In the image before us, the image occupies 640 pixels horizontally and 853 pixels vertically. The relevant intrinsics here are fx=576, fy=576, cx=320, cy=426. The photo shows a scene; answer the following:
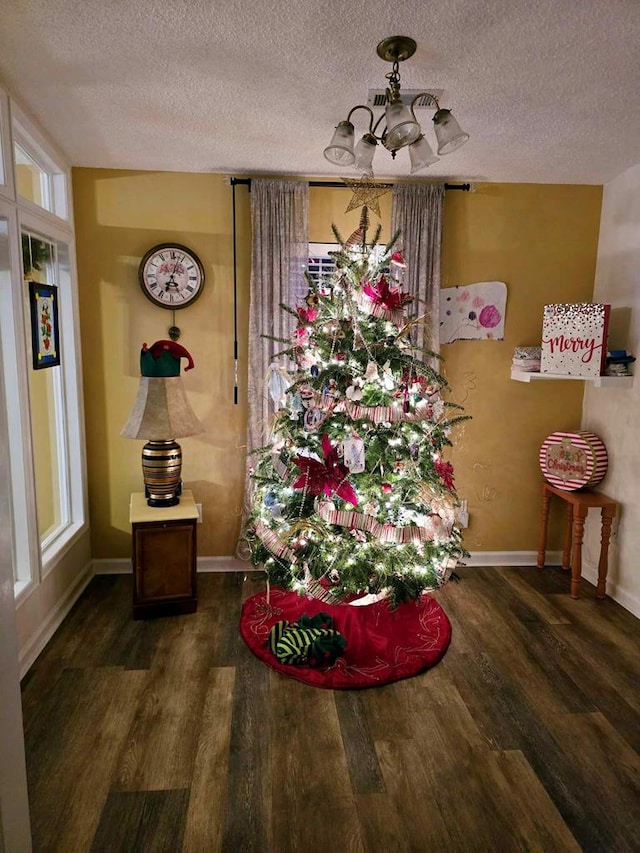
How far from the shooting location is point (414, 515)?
287 cm

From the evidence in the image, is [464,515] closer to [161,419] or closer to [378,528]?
[378,528]

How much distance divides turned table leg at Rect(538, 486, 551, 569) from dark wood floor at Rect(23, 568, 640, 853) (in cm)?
79

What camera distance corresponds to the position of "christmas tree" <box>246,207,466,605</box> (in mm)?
2793

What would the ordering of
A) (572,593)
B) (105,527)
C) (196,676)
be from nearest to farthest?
1. (196,676)
2. (572,593)
3. (105,527)

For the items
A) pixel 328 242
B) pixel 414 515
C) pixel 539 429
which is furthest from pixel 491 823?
pixel 328 242

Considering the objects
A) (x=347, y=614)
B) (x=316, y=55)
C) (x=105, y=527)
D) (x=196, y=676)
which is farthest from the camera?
(x=105, y=527)

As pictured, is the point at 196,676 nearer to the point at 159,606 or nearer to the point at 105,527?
the point at 159,606

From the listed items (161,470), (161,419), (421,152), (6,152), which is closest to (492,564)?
(161,470)

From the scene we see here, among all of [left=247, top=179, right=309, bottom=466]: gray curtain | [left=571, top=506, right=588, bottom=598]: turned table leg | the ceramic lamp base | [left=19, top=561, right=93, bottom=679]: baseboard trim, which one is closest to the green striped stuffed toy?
the ceramic lamp base

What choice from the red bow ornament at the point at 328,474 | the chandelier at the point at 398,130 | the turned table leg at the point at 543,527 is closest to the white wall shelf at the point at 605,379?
the turned table leg at the point at 543,527

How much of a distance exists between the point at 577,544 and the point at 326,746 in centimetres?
211

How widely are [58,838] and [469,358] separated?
331cm

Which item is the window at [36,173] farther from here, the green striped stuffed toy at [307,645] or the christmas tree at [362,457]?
the green striped stuffed toy at [307,645]

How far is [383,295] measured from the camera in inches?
112
